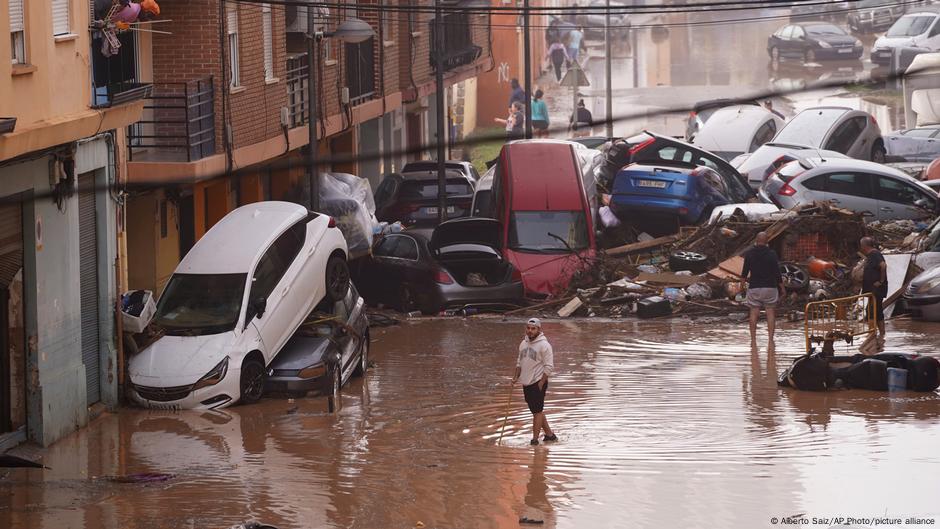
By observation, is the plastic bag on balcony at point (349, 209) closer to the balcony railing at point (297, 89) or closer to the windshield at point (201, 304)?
the balcony railing at point (297, 89)

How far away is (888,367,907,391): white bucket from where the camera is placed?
17.3 meters

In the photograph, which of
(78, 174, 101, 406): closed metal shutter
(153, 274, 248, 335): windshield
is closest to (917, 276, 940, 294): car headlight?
(153, 274, 248, 335): windshield

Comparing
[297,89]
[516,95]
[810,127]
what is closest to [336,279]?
[297,89]

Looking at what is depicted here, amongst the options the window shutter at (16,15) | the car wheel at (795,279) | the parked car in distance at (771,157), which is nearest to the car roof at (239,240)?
the window shutter at (16,15)

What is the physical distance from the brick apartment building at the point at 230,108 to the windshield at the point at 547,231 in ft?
12.0

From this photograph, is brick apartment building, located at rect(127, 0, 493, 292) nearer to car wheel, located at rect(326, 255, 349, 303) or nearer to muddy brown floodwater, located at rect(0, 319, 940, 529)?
car wheel, located at rect(326, 255, 349, 303)

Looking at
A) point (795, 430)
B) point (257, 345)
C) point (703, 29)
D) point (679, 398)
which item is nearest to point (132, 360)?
point (257, 345)

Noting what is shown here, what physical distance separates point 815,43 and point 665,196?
3470 cm

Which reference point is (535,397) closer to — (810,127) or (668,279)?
(668,279)

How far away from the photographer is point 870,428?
15.6 metres

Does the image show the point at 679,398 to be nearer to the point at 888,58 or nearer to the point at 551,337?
the point at 551,337

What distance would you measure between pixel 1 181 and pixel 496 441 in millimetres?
5636

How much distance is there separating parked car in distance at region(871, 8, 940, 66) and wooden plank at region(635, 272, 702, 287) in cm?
2796

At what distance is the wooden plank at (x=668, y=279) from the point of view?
2484 cm
